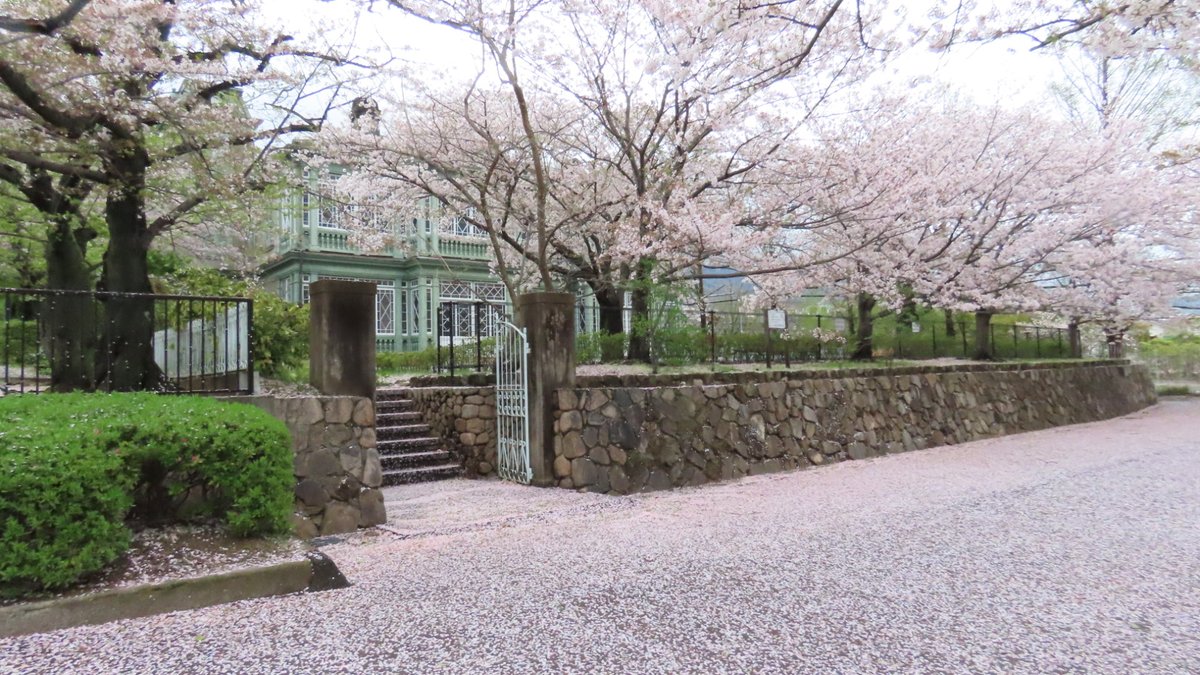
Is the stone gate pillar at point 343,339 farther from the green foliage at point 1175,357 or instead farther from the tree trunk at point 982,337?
the green foliage at point 1175,357

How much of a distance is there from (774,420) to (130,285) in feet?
25.2

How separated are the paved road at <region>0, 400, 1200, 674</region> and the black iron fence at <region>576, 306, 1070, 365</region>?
447 cm

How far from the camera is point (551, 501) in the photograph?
697 centimetres

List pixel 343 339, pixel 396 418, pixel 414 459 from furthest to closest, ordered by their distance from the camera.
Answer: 1. pixel 396 418
2. pixel 414 459
3. pixel 343 339

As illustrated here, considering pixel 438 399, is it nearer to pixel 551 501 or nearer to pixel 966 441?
pixel 551 501

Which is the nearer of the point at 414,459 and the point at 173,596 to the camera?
the point at 173,596

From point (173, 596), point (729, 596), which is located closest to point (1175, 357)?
point (729, 596)

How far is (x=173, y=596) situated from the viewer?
3.87m

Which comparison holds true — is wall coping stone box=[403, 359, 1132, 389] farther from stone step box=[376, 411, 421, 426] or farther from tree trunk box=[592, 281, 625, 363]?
tree trunk box=[592, 281, 625, 363]

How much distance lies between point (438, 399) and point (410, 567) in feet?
15.6

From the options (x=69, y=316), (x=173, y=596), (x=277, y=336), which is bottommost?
(x=173, y=596)

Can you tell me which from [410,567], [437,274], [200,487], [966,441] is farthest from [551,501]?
[437,274]

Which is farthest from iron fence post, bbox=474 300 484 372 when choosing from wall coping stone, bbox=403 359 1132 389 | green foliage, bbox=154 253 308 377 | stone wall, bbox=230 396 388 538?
stone wall, bbox=230 396 388 538

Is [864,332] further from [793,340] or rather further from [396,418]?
[396,418]
